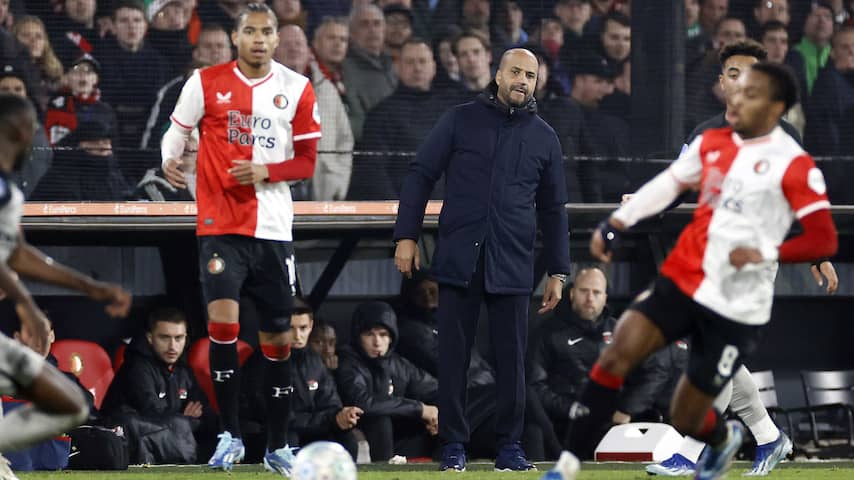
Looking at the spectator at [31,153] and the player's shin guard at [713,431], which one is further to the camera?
the spectator at [31,153]

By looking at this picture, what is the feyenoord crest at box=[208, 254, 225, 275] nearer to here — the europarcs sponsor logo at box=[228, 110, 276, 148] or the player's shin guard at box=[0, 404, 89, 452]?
the europarcs sponsor logo at box=[228, 110, 276, 148]

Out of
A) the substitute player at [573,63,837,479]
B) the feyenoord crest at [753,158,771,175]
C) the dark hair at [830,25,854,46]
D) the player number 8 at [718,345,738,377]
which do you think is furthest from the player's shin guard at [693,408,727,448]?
the dark hair at [830,25,854,46]

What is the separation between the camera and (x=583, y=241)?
12.3m

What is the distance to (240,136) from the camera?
7984 millimetres

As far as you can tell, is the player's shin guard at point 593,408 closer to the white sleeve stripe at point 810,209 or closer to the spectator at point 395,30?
the white sleeve stripe at point 810,209

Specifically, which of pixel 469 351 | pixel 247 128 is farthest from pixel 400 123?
pixel 247 128

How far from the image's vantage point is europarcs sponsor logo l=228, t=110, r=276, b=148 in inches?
314

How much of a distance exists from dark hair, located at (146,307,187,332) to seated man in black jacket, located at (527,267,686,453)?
8.40 feet

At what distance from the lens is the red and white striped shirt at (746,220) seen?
20.2 feet

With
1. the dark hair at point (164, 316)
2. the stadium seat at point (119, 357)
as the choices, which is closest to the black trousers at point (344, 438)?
the dark hair at point (164, 316)

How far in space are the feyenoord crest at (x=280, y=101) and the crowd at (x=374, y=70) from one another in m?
2.61

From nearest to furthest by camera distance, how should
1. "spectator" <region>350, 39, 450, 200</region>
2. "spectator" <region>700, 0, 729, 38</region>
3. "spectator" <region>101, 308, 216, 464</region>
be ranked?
"spectator" <region>101, 308, 216, 464</region> < "spectator" <region>350, 39, 450, 200</region> < "spectator" <region>700, 0, 729, 38</region>

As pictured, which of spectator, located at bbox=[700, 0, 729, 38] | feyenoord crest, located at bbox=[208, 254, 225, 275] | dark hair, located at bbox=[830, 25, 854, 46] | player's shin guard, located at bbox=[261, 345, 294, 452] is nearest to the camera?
feyenoord crest, located at bbox=[208, 254, 225, 275]

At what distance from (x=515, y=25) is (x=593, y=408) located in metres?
5.27
